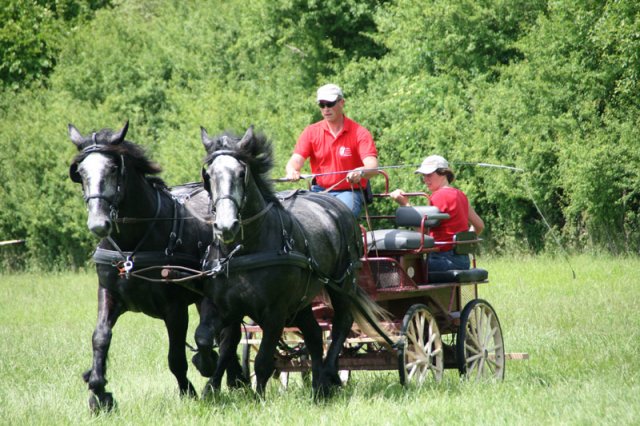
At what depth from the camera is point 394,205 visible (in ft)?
77.3

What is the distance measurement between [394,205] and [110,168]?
16.5 m

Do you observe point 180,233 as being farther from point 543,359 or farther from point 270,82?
point 270,82

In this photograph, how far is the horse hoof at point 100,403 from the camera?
7.46 metres

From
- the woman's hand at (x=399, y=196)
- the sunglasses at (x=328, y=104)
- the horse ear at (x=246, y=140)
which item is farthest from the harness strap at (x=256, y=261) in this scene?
the sunglasses at (x=328, y=104)

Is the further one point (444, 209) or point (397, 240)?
point (444, 209)

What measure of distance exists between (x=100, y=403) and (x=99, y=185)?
1583mm

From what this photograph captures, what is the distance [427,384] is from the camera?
27.7ft

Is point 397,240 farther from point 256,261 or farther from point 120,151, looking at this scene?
point 120,151

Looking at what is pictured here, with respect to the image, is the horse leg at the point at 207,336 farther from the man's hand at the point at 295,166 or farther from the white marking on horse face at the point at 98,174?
the man's hand at the point at 295,166

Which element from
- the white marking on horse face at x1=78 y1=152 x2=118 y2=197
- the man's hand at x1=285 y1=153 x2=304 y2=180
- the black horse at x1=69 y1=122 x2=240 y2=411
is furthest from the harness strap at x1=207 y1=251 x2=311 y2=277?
the man's hand at x1=285 y1=153 x2=304 y2=180

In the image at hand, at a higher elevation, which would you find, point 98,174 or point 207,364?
point 98,174

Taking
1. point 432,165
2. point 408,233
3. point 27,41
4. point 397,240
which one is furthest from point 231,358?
point 27,41

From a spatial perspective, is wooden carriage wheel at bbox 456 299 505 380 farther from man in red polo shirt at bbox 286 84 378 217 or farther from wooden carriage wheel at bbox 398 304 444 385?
man in red polo shirt at bbox 286 84 378 217

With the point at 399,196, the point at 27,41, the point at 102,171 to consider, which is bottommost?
the point at 399,196
